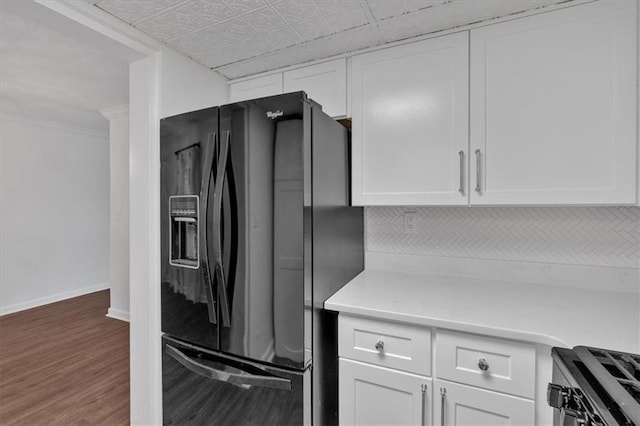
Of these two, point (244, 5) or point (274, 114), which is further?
point (244, 5)

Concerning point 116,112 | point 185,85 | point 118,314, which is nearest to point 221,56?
point 185,85

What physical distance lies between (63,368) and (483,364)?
3.09 meters

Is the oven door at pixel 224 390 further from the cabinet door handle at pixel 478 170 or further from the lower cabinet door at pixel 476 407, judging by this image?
the cabinet door handle at pixel 478 170

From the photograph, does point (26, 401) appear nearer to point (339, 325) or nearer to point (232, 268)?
point (232, 268)

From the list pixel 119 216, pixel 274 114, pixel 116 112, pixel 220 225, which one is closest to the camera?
pixel 274 114

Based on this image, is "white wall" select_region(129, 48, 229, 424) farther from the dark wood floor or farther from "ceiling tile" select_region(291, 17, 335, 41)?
"ceiling tile" select_region(291, 17, 335, 41)

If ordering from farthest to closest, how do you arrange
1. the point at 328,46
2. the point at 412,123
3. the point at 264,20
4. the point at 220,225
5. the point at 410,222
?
the point at 410,222 < the point at 328,46 < the point at 412,123 < the point at 264,20 < the point at 220,225

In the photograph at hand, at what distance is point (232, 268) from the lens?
4.39ft

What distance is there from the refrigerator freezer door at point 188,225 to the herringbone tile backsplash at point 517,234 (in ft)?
3.46

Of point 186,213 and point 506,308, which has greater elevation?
point 186,213

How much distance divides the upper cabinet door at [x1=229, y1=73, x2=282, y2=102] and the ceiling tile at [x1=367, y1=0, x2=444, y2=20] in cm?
76

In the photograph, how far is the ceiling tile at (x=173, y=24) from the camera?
141cm

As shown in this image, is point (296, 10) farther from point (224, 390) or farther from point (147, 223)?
point (224, 390)

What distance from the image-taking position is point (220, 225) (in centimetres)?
135
